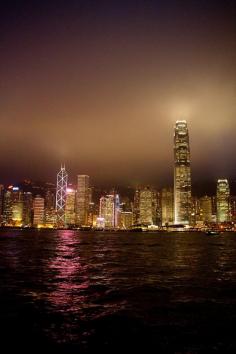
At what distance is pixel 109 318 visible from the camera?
15.5 m

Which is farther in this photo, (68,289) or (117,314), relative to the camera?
(68,289)

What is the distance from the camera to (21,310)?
55.1ft

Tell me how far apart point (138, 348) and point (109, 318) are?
3.88 metres

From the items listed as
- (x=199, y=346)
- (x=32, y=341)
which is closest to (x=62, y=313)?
(x=32, y=341)

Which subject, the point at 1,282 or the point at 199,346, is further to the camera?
the point at 1,282

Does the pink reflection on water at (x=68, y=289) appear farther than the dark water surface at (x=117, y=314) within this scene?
Yes

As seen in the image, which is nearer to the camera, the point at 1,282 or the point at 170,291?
the point at 170,291

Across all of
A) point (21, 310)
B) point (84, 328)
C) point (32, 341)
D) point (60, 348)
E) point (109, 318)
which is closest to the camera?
point (60, 348)

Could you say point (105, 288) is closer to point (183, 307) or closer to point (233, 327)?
point (183, 307)

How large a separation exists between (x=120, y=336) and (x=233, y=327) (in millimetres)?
4609

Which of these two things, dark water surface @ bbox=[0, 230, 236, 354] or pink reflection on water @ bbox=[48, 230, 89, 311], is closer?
dark water surface @ bbox=[0, 230, 236, 354]

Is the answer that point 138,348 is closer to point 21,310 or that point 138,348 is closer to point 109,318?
point 109,318

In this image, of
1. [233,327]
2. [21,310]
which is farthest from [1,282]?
[233,327]

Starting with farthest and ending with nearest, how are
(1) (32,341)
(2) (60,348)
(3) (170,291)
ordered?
(3) (170,291) < (1) (32,341) < (2) (60,348)
